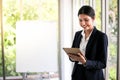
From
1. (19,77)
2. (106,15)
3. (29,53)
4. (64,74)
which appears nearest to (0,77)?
(19,77)

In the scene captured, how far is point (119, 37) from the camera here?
2.21 m

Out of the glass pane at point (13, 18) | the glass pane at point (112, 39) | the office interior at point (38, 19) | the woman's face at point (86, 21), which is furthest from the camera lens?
the glass pane at point (13, 18)

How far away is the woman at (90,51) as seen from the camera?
2109 millimetres

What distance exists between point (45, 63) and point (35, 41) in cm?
47

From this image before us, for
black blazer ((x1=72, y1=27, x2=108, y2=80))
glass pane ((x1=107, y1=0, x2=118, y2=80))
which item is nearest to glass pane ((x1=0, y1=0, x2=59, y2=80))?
glass pane ((x1=107, y1=0, x2=118, y2=80))

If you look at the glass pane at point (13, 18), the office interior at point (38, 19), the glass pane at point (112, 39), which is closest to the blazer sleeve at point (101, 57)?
the glass pane at point (112, 39)

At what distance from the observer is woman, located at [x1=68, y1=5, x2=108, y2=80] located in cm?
211

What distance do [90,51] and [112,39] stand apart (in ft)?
A: 1.50

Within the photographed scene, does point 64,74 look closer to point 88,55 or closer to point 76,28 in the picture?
point 76,28

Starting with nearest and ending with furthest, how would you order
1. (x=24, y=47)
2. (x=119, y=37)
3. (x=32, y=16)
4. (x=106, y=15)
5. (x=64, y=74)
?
(x=119, y=37)
(x=106, y=15)
(x=24, y=47)
(x=64, y=74)
(x=32, y=16)

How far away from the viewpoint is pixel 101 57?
2119mm

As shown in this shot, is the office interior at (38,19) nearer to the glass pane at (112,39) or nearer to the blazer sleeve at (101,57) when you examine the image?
the glass pane at (112,39)

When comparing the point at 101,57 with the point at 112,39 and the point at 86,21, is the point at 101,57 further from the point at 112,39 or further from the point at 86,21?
the point at 112,39

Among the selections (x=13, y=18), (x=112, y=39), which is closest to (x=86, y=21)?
(x=112, y=39)
